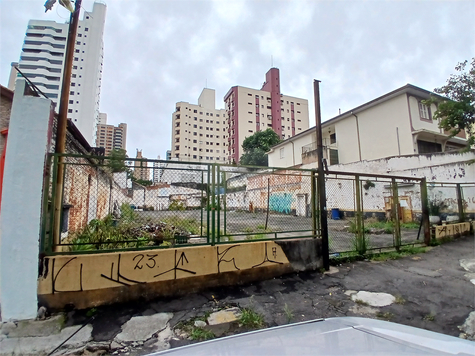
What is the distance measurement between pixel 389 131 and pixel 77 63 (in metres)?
59.3

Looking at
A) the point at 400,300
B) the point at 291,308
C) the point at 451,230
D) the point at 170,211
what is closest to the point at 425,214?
the point at 451,230

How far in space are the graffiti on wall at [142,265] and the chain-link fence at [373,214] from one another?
7.84 feet

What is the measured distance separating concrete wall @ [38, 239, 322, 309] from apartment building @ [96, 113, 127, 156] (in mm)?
74611

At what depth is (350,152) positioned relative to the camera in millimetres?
19219

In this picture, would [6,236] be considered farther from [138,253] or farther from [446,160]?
[446,160]

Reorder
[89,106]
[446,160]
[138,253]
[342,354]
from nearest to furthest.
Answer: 1. [342,354]
2. [138,253]
3. [446,160]
4. [89,106]

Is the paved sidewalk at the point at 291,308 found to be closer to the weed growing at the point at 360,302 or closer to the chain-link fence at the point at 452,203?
the weed growing at the point at 360,302

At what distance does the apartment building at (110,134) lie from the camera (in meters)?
74.2

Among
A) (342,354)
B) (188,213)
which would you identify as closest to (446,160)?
(188,213)

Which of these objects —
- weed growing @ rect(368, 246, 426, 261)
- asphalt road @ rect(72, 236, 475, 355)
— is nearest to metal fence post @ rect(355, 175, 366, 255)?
weed growing @ rect(368, 246, 426, 261)

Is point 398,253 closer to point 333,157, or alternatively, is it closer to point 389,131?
point 389,131

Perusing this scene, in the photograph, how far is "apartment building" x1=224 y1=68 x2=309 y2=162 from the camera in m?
53.2

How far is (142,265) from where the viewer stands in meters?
3.46

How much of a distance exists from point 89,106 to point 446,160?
55.9 meters
